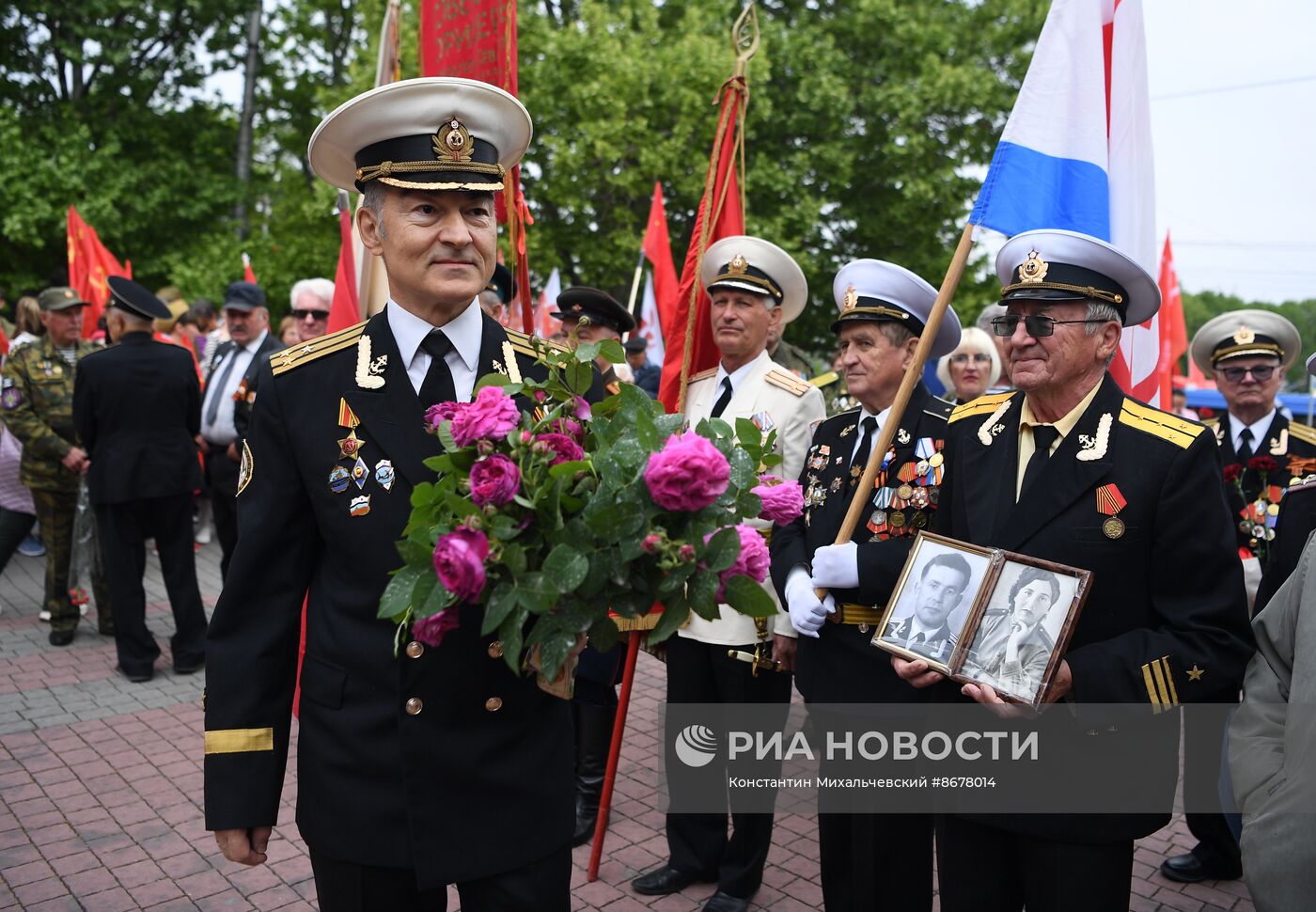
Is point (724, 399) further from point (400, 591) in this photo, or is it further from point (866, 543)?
point (400, 591)

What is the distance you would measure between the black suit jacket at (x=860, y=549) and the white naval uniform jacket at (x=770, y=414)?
28 centimetres

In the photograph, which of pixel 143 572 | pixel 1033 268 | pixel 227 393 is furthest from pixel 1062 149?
pixel 227 393

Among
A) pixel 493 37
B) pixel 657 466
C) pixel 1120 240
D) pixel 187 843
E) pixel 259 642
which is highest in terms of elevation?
pixel 493 37

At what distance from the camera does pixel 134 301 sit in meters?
6.40

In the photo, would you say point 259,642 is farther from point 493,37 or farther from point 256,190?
point 256,190

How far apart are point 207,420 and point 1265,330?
269 inches

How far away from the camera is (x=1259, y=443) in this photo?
17.2ft

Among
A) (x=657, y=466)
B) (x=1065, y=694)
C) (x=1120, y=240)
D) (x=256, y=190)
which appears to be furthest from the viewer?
(x=256, y=190)

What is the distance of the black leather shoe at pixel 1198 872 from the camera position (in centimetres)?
419

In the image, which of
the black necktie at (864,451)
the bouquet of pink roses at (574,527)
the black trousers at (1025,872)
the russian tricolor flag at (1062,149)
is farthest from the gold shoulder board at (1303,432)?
the bouquet of pink roses at (574,527)

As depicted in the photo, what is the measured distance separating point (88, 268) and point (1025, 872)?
36.7 ft

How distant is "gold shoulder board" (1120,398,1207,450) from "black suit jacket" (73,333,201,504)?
5705 mm

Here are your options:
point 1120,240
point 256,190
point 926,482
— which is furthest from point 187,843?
point 256,190

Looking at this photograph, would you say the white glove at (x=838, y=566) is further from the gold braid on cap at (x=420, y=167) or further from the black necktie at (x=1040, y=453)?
the gold braid on cap at (x=420, y=167)
